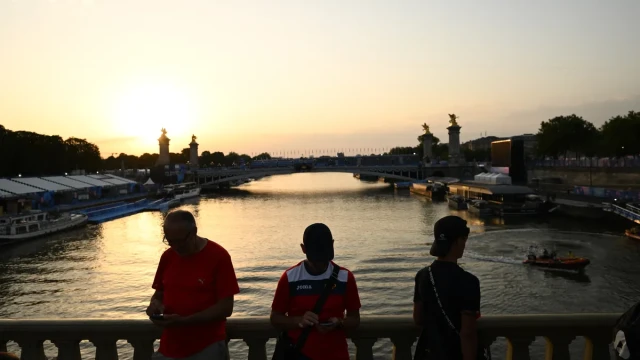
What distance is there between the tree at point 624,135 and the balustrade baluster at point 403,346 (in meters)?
69.7

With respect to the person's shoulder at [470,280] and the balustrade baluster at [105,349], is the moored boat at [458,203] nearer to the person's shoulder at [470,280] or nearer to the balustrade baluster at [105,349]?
the balustrade baluster at [105,349]

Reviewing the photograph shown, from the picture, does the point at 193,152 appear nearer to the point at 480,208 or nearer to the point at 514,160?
the point at 514,160

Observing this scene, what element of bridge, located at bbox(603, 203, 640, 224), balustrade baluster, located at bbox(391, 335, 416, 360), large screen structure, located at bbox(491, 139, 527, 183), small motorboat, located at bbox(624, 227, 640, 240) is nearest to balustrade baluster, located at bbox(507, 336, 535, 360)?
balustrade baluster, located at bbox(391, 335, 416, 360)

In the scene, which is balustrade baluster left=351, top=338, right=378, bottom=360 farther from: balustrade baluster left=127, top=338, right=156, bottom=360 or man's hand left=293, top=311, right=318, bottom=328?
balustrade baluster left=127, top=338, right=156, bottom=360

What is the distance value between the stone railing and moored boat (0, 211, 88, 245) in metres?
37.7

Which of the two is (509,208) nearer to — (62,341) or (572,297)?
(572,297)

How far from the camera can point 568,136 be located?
272ft

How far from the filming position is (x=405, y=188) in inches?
3826

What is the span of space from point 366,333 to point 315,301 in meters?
0.86

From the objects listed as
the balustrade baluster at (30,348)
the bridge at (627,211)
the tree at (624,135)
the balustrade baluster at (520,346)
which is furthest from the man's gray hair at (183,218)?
the tree at (624,135)

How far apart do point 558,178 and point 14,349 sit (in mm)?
67690

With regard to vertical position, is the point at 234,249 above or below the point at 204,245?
below

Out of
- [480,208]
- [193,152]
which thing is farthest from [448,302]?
[193,152]

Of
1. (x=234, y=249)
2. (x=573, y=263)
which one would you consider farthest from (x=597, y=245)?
(x=234, y=249)
